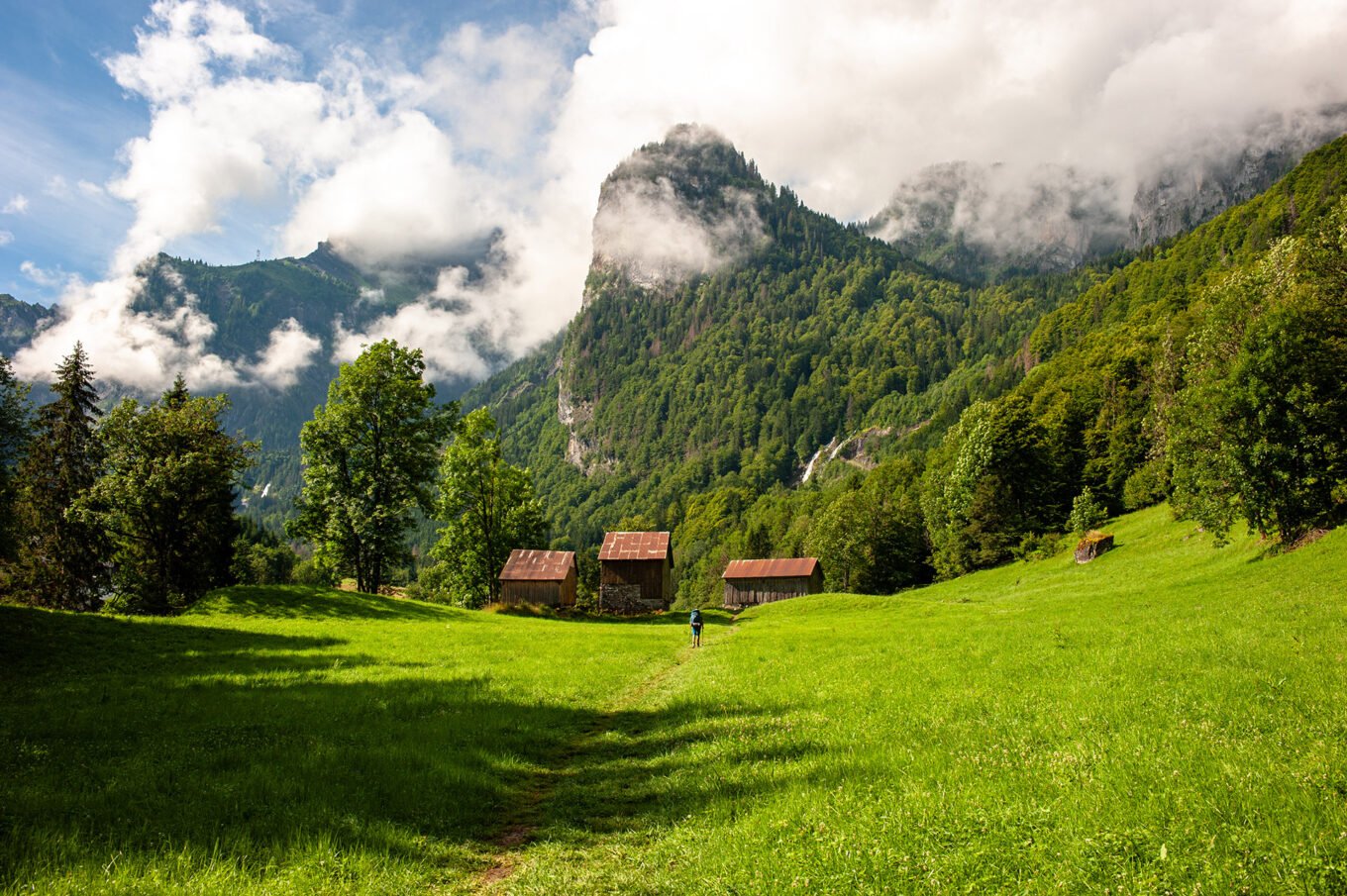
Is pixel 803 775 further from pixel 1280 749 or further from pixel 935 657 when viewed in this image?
pixel 935 657

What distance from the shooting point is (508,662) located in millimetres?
26000

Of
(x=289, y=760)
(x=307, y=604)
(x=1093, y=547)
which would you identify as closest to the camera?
(x=289, y=760)

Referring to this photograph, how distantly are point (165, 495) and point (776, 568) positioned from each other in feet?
261

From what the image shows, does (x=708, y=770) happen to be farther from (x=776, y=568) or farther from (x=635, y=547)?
(x=776, y=568)

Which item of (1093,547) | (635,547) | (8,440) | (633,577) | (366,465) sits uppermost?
(366,465)

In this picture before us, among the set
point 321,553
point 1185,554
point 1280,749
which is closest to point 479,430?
point 321,553

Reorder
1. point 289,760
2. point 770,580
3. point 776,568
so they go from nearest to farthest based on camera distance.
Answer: point 289,760, point 770,580, point 776,568

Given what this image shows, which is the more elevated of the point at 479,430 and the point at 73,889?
the point at 479,430

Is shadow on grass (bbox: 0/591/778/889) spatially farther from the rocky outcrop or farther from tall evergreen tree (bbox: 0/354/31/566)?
the rocky outcrop

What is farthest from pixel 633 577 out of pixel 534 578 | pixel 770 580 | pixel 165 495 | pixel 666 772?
A: pixel 666 772

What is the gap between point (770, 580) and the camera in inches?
4053

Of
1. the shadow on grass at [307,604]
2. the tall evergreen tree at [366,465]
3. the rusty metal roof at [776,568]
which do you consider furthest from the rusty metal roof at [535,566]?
the rusty metal roof at [776,568]

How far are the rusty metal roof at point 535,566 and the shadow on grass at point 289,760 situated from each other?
47351mm

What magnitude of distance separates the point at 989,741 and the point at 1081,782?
8.42ft
